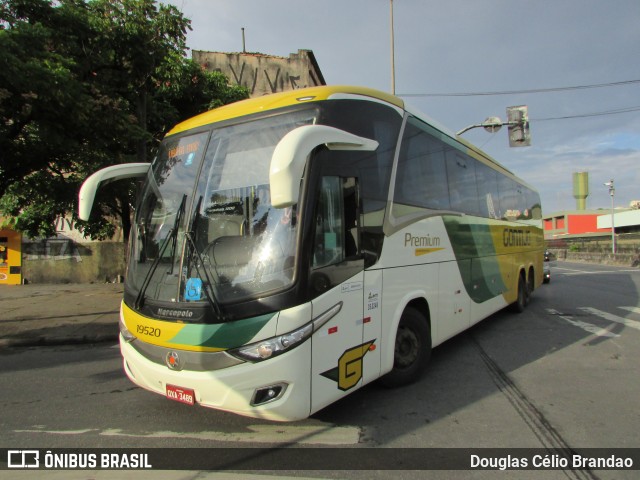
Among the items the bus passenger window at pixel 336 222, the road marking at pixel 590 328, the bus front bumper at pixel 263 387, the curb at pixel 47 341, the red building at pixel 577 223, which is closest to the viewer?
the bus front bumper at pixel 263 387

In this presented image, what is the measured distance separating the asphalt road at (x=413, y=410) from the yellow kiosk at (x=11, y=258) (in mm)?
11981

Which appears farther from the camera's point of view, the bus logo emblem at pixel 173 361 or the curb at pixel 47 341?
the curb at pixel 47 341

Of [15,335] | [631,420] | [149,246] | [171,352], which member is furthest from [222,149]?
[15,335]

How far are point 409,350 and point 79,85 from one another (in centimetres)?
792

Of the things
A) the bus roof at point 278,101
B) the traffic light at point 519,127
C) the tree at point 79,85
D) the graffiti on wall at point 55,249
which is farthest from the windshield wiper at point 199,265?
the graffiti on wall at point 55,249

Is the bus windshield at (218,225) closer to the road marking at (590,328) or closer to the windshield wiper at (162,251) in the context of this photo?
the windshield wiper at (162,251)

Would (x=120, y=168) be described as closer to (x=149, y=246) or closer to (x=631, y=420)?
(x=149, y=246)

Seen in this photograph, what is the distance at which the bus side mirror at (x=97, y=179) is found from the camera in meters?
4.13

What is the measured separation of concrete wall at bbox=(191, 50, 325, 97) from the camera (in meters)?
24.4

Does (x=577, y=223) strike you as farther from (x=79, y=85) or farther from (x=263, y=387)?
(x=263, y=387)

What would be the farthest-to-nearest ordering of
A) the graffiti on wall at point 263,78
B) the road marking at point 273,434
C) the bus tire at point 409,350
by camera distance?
the graffiti on wall at point 263,78 < the bus tire at point 409,350 < the road marking at point 273,434

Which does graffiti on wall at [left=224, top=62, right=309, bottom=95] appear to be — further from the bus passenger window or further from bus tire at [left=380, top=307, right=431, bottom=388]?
the bus passenger window

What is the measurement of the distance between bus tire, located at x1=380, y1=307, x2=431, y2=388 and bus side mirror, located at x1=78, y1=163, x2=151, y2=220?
3.48m

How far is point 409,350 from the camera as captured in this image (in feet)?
16.0
